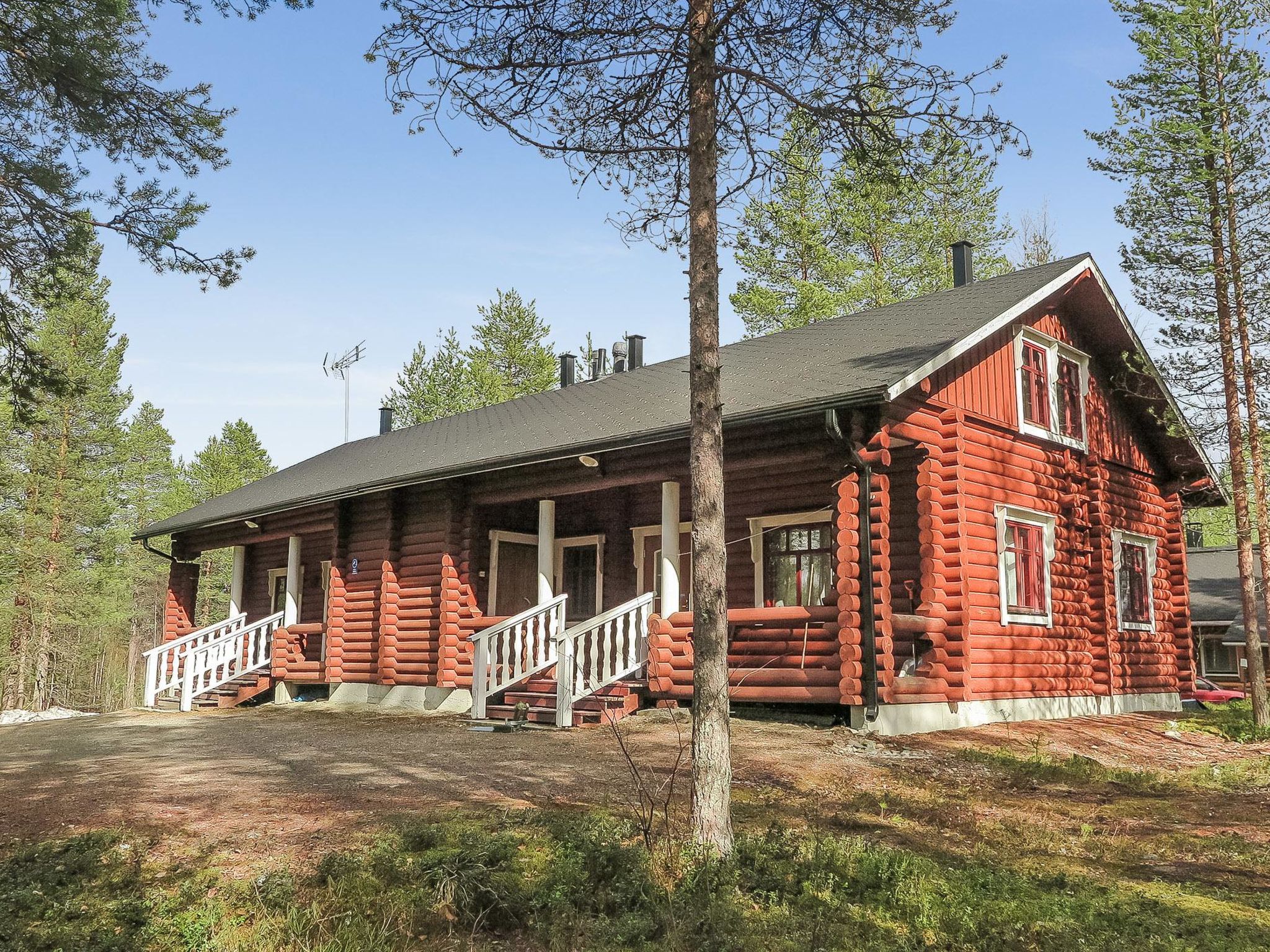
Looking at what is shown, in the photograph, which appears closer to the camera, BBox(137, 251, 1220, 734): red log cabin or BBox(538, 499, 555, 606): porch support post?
BBox(137, 251, 1220, 734): red log cabin

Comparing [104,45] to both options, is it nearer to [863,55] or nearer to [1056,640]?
[863,55]

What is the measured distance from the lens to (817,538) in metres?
14.1

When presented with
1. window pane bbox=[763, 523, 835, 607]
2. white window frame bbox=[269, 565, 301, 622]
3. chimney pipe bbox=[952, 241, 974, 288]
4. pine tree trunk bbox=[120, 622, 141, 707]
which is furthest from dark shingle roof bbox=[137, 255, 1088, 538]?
pine tree trunk bbox=[120, 622, 141, 707]

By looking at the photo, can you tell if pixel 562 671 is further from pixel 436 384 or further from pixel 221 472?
pixel 221 472

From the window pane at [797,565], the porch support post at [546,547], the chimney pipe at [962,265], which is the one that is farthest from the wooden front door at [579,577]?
the chimney pipe at [962,265]

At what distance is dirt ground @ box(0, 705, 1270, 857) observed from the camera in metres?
7.07

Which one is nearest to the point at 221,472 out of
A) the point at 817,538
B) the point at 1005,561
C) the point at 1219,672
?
the point at 817,538

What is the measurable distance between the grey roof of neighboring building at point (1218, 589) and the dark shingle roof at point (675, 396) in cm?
1685

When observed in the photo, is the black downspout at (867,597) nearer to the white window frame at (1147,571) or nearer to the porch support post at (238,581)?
the white window frame at (1147,571)

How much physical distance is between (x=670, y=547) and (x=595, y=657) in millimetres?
1686

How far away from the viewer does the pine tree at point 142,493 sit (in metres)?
42.8

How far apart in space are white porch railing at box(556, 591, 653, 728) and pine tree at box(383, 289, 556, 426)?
88.0ft

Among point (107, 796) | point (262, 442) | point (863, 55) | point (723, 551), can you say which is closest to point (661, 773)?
point (723, 551)

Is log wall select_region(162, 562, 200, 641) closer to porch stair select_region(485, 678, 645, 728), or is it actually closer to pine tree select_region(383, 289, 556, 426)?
porch stair select_region(485, 678, 645, 728)
